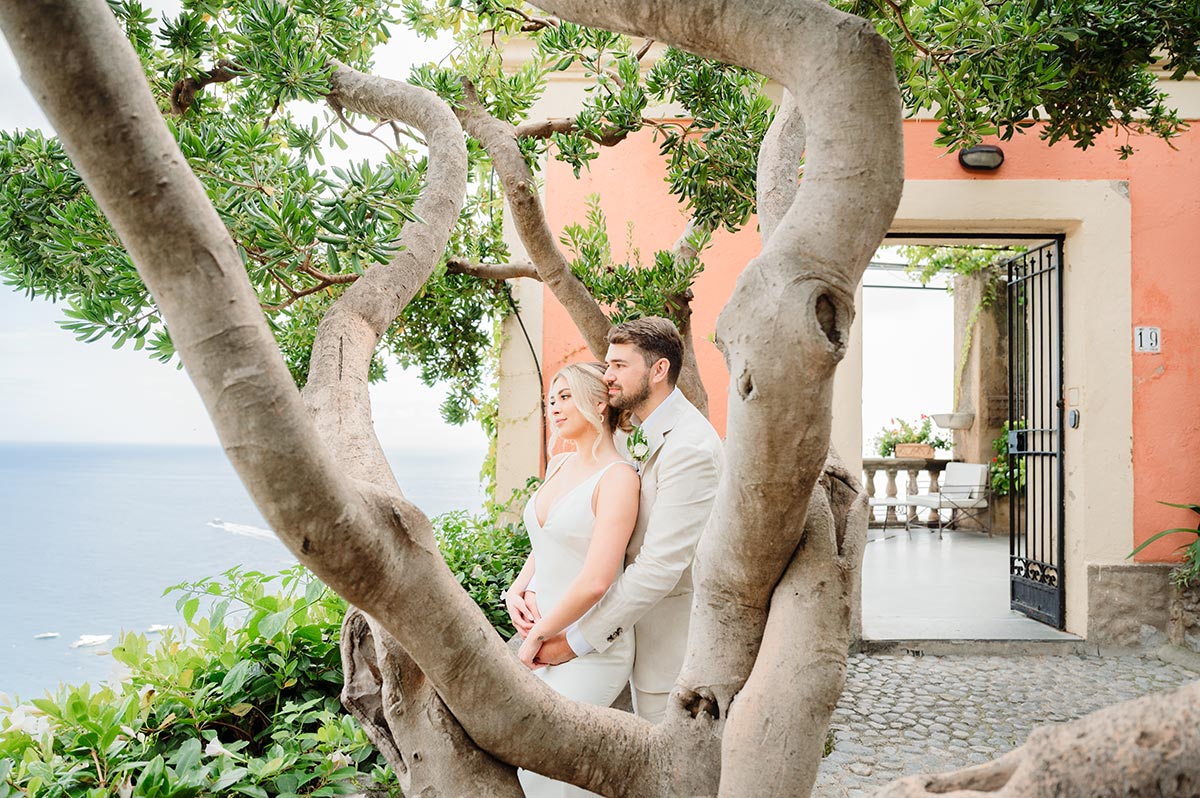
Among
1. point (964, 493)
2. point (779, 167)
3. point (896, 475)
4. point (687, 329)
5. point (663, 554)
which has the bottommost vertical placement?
point (964, 493)

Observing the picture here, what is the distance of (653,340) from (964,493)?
10.3 metres

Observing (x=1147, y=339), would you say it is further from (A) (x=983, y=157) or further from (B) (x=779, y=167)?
(B) (x=779, y=167)

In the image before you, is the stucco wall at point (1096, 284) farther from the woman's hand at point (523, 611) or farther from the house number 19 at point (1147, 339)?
the woman's hand at point (523, 611)

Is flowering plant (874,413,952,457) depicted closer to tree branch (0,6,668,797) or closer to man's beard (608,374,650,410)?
man's beard (608,374,650,410)

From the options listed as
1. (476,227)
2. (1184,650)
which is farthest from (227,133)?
(1184,650)

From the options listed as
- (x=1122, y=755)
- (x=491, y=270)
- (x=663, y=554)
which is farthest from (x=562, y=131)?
(x=1122, y=755)

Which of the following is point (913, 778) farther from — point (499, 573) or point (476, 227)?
point (476, 227)

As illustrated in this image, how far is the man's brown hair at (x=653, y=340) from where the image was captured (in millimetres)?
2508

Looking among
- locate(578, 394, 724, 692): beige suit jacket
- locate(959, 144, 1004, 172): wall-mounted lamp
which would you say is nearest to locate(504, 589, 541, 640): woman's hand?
locate(578, 394, 724, 692): beige suit jacket

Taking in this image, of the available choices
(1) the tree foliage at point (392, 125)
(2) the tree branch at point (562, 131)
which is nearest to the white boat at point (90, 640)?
(1) the tree foliage at point (392, 125)

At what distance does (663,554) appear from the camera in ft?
6.72

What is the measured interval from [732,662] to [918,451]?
12.8 meters

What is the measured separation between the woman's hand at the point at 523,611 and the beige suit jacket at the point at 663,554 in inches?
13.2

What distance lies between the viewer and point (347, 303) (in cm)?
188
